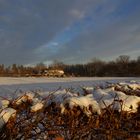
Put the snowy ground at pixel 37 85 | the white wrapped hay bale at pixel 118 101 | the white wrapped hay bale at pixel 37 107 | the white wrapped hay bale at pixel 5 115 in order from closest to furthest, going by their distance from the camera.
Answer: the white wrapped hay bale at pixel 5 115, the white wrapped hay bale at pixel 37 107, the white wrapped hay bale at pixel 118 101, the snowy ground at pixel 37 85

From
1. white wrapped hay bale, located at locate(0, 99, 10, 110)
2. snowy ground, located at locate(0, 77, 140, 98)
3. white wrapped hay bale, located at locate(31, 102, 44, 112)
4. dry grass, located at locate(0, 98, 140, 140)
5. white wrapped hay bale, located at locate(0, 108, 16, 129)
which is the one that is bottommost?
dry grass, located at locate(0, 98, 140, 140)

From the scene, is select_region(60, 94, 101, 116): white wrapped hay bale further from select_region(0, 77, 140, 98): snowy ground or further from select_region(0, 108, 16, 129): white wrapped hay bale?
select_region(0, 77, 140, 98): snowy ground


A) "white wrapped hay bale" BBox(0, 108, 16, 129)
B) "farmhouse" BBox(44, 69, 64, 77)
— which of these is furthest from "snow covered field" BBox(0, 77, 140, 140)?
"farmhouse" BBox(44, 69, 64, 77)

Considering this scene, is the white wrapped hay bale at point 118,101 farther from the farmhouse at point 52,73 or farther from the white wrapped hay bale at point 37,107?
the farmhouse at point 52,73

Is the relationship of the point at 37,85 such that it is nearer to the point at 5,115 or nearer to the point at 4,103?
the point at 4,103

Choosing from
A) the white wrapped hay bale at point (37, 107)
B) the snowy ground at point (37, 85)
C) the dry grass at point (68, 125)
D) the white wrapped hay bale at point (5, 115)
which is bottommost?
the dry grass at point (68, 125)

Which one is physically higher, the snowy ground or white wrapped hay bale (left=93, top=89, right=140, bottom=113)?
the snowy ground

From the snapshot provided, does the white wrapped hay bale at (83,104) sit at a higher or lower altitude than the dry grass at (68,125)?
higher

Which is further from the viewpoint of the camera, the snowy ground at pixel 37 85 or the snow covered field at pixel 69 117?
the snowy ground at pixel 37 85

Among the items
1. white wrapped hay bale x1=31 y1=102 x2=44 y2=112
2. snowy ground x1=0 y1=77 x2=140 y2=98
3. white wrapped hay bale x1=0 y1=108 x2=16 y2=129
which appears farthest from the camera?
snowy ground x1=0 y1=77 x2=140 y2=98

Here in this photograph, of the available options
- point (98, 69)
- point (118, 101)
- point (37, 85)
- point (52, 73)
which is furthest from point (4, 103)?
point (98, 69)

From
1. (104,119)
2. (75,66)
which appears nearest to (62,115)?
(104,119)

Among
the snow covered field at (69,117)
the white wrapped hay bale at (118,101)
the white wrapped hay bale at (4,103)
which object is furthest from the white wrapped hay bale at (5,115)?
the white wrapped hay bale at (118,101)

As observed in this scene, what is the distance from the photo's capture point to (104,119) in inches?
122
